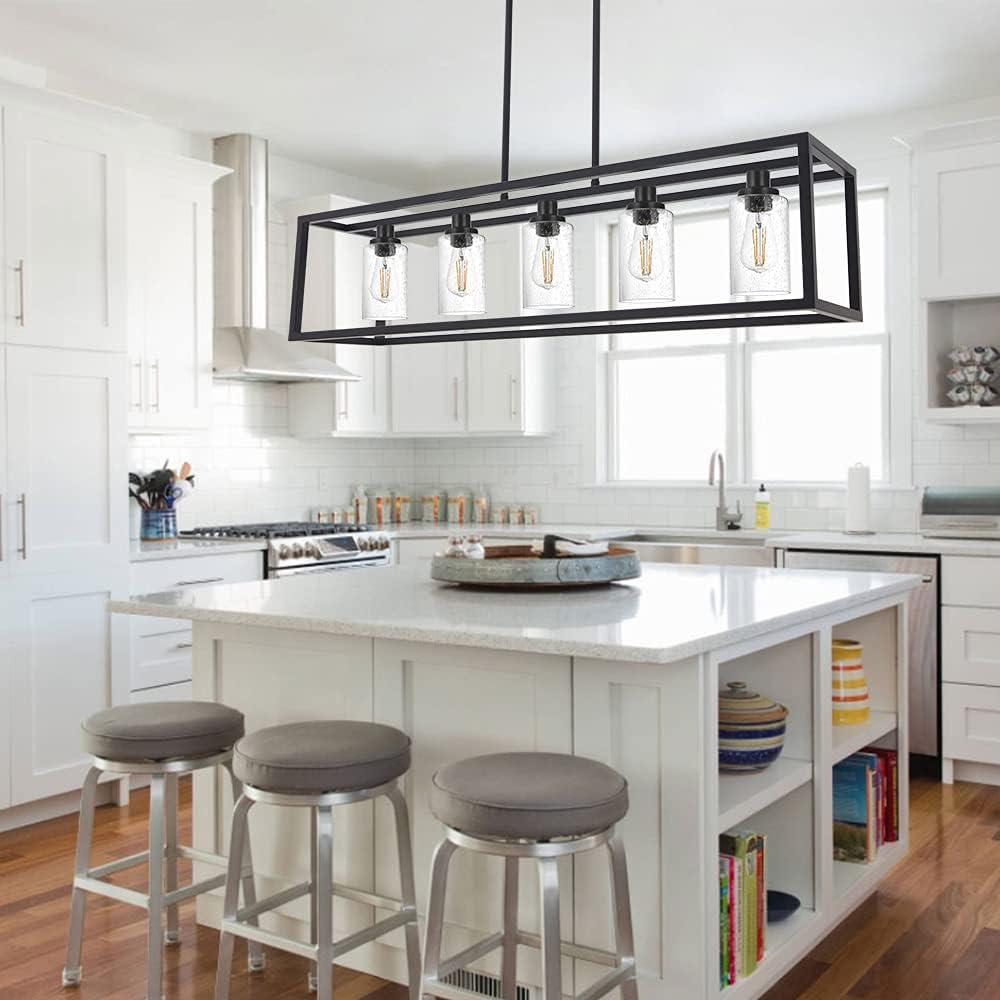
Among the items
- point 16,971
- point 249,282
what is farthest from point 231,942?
point 249,282

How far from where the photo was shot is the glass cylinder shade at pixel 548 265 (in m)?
2.79

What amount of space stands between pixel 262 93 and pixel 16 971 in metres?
3.58

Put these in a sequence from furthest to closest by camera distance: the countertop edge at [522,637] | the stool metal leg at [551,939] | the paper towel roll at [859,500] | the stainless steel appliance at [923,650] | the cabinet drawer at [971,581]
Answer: the paper towel roll at [859,500]
the stainless steel appliance at [923,650]
the cabinet drawer at [971,581]
the countertop edge at [522,637]
the stool metal leg at [551,939]

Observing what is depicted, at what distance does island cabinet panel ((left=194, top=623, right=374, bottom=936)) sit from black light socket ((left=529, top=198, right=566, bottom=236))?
1.08 meters

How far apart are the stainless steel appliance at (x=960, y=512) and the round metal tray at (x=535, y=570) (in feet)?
7.09

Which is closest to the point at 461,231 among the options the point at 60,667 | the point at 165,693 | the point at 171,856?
the point at 171,856

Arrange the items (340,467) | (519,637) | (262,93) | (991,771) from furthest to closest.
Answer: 1. (340,467)
2. (262,93)
3. (991,771)
4. (519,637)

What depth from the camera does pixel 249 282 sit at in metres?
5.58

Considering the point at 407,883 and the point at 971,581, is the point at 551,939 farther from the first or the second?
the point at 971,581

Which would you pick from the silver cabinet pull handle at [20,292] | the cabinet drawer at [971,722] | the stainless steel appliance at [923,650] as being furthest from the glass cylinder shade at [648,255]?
the cabinet drawer at [971,722]

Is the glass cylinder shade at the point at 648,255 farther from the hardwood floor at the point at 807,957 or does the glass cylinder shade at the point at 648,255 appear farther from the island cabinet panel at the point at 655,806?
the hardwood floor at the point at 807,957

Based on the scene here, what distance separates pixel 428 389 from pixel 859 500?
2.36 m

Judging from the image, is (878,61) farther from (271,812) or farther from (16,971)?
(16,971)

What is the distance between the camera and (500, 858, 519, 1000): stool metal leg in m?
2.57
